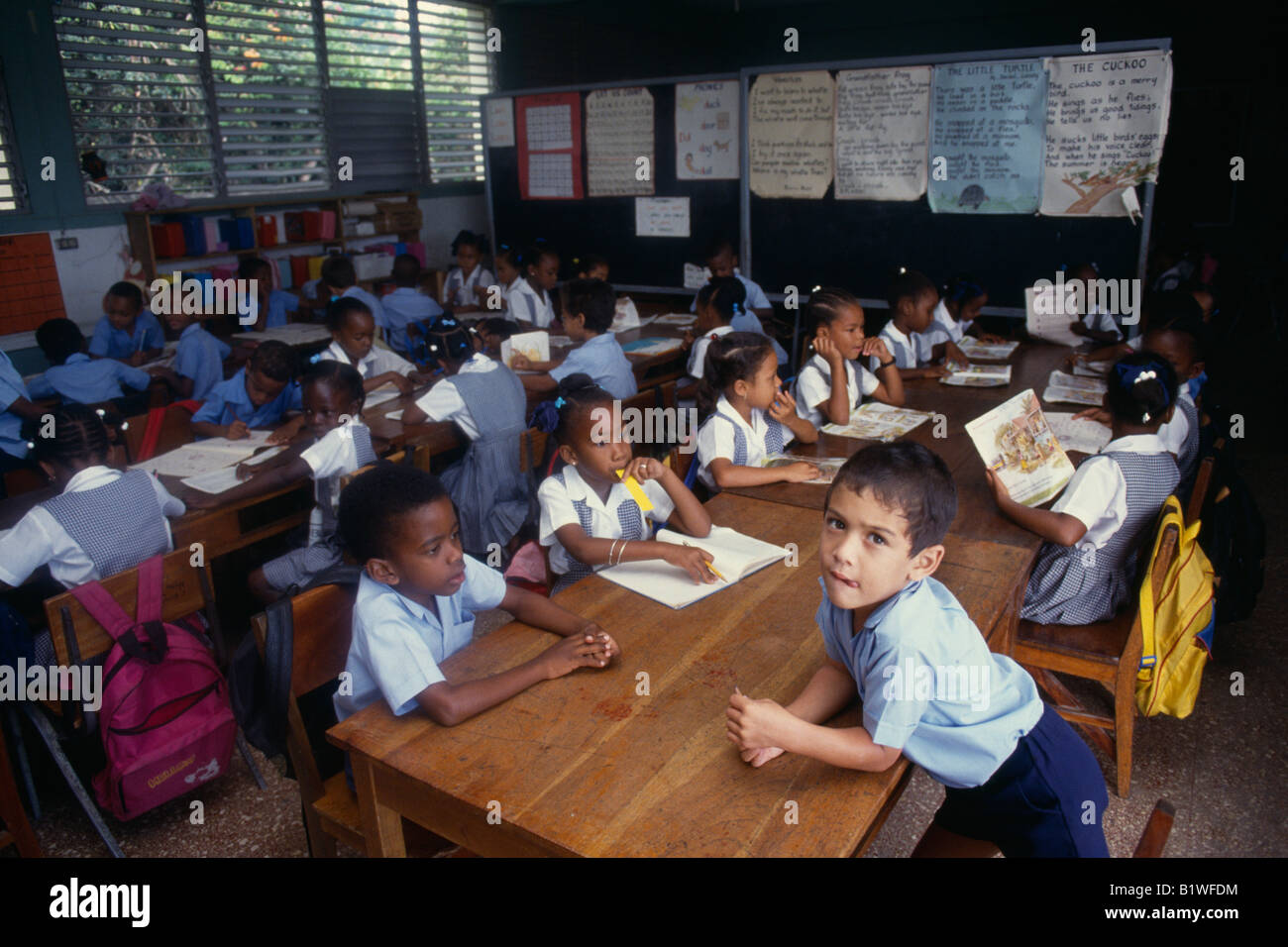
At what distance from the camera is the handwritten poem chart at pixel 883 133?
4625 millimetres

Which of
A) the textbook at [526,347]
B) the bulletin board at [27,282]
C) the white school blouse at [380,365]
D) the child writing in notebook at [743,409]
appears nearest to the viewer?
the child writing in notebook at [743,409]

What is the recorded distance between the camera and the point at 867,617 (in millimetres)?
1237

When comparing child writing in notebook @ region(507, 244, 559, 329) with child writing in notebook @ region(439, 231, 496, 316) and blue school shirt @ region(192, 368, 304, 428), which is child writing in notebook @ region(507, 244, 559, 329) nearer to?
child writing in notebook @ region(439, 231, 496, 316)

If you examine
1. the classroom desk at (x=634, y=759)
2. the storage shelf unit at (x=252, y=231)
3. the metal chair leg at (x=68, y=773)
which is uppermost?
the storage shelf unit at (x=252, y=231)

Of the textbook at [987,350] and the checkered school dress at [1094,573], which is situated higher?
the textbook at [987,350]

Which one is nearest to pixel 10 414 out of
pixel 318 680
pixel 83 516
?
pixel 83 516

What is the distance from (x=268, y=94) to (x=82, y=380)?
3.45 m

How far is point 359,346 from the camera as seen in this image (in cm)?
365

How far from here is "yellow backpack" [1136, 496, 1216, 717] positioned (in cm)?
210

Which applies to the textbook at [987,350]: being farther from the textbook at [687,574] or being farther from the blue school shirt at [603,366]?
the textbook at [687,574]

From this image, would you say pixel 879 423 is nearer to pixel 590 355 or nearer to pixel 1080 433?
pixel 1080 433

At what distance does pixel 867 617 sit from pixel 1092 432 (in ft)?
6.40

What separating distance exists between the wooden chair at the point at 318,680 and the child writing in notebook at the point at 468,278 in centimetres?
455

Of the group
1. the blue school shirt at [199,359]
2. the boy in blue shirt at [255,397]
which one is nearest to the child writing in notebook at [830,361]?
the boy in blue shirt at [255,397]
